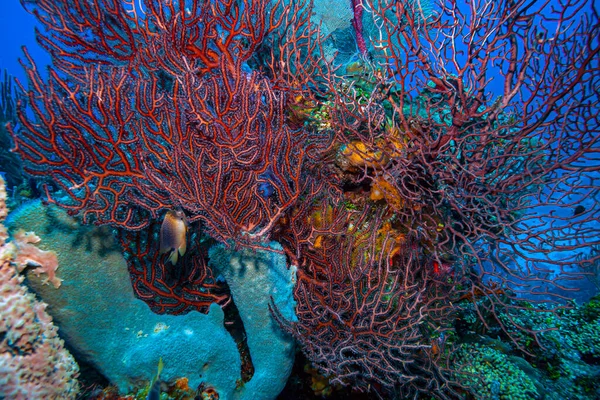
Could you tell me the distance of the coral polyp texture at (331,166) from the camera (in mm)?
2512

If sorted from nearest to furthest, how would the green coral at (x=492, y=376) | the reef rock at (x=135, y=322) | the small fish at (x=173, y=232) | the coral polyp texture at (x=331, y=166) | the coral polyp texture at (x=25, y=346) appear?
the coral polyp texture at (x=25, y=346)
the small fish at (x=173, y=232)
the coral polyp texture at (x=331, y=166)
the reef rock at (x=135, y=322)
the green coral at (x=492, y=376)

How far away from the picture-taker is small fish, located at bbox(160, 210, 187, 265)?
7.85 ft

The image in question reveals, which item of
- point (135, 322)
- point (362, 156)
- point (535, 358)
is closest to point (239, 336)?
point (135, 322)

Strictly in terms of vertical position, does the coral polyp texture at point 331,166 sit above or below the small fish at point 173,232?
above

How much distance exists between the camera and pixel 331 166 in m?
3.97

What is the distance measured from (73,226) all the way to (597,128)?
5.44 metres

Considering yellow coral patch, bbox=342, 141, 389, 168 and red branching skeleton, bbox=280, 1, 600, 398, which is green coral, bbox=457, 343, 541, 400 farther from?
yellow coral patch, bbox=342, 141, 389, 168

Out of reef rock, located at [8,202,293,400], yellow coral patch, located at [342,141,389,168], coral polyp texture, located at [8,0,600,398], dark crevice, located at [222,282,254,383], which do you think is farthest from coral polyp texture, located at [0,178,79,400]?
yellow coral patch, located at [342,141,389,168]

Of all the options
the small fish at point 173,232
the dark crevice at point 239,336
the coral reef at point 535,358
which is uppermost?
the coral reef at point 535,358

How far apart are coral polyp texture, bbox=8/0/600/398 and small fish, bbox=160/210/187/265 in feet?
0.51

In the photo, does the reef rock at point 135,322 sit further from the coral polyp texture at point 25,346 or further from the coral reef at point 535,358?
the coral reef at point 535,358

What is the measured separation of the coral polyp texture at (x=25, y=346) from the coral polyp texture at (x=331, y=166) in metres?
0.58

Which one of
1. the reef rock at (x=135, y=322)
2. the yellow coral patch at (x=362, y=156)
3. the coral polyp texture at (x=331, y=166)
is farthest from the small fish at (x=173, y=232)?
the yellow coral patch at (x=362, y=156)

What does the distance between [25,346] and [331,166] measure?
340 centimetres
